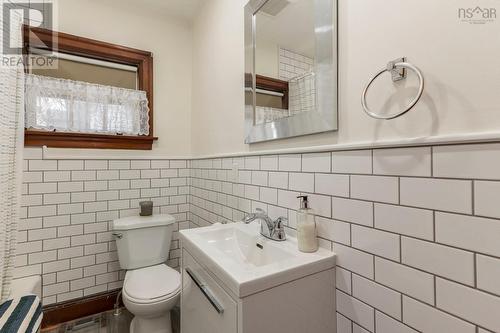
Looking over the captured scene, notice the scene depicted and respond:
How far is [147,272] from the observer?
1.81 meters

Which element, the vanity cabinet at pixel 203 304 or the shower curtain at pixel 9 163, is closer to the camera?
the vanity cabinet at pixel 203 304

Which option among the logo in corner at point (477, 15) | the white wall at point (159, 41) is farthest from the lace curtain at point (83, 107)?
the logo in corner at point (477, 15)

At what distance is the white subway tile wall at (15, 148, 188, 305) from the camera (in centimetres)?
177

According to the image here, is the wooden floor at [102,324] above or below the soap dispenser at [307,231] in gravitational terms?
below

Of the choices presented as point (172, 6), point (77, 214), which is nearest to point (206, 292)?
point (77, 214)

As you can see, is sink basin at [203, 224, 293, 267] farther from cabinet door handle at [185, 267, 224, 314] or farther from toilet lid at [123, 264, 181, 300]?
toilet lid at [123, 264, 181, 300]

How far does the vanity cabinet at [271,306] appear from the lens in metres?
0.74

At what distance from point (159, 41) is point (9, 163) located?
152cm

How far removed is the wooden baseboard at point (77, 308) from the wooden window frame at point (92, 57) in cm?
120

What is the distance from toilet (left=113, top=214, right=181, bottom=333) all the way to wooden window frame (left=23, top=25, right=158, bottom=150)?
0.65m

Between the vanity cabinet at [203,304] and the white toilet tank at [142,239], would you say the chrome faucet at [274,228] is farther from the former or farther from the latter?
the white toilet tank at [142,239]

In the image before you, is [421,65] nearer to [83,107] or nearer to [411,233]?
[411,233]

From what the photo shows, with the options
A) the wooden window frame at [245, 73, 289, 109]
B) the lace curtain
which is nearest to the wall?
the wooden window frame at [245, 73, 289, 109]

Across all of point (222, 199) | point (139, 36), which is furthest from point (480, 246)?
point (139, 36)
